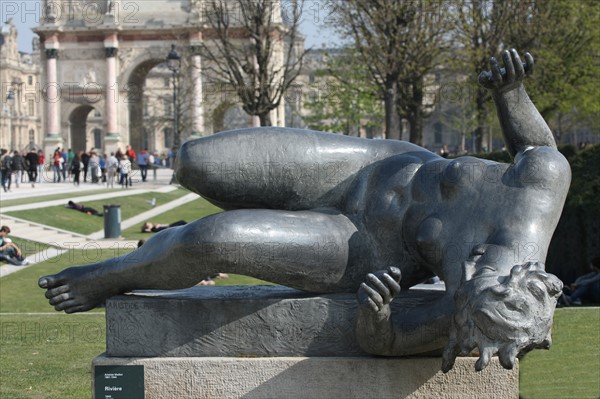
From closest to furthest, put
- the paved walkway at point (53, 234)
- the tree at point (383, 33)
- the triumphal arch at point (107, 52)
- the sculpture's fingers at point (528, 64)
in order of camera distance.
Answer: the sculpture's fingers at point (528, 64) < the paved walkway at point (53, 234) < the tree at point (383, 33) < the triumphal arch at point (107, 52)

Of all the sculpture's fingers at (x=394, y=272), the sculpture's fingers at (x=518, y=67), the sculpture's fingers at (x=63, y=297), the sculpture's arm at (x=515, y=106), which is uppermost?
the sculpture's fingers at (x=518, y=67)

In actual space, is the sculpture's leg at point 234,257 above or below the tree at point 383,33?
below

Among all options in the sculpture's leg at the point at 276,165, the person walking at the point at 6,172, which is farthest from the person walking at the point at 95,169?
the sculpture's leg at the point at 276,165

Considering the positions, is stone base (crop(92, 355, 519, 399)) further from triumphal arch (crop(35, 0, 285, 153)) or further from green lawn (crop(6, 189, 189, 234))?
triumphal arch (crop(35, 0, 285, 153))

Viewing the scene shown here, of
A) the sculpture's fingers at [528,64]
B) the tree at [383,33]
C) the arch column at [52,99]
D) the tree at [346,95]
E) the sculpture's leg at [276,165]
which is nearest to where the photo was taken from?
the sculpture's fingers at [528,64]

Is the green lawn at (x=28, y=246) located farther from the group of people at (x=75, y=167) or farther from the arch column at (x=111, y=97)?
the arch column at (x=111, y=97)

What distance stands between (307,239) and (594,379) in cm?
357

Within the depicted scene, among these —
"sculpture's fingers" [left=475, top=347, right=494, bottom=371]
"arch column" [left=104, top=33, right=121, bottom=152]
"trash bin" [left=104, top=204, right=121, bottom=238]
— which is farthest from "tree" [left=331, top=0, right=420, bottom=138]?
"arch column" [left=104, top=33, right=121, bottom=152]

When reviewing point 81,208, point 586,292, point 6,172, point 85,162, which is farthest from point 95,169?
point 586,292

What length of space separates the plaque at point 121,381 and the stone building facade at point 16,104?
11626cm

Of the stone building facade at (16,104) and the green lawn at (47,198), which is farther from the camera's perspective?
the stone building facade at (16,104)

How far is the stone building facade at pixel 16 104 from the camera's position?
401 ft

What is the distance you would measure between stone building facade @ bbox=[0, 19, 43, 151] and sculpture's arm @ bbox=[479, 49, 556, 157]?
117m

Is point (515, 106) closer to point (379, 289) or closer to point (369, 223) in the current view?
point (369, 223)
